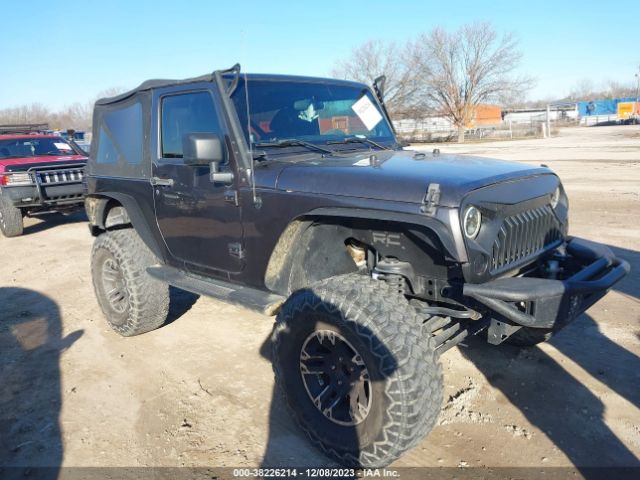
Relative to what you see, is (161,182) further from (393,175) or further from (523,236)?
(523,236)

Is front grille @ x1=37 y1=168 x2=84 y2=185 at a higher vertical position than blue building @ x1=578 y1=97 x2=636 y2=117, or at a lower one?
lower

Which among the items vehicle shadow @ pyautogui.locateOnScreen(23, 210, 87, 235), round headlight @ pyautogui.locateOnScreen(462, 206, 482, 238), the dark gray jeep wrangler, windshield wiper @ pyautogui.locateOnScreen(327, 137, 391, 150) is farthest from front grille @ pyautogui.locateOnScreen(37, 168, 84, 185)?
round headlight @ pyautogui.locateOnScreen(462, 206, 482, 238)

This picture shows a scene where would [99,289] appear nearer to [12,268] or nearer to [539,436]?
[12,268]

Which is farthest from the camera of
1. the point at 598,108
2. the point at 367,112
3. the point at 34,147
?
the point at 598,108

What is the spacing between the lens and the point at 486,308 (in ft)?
8.76

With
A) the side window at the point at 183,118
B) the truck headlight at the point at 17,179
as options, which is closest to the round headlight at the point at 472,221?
the side window at the point at 183,118

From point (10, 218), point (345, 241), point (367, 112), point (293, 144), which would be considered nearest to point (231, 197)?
point (293, 144)

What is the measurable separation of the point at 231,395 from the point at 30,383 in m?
1.63

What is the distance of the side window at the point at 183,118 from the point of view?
3492mm

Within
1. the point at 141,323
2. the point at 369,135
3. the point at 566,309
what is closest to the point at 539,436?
the point at 566,309

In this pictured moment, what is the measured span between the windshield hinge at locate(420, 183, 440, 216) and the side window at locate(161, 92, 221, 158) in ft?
5.24

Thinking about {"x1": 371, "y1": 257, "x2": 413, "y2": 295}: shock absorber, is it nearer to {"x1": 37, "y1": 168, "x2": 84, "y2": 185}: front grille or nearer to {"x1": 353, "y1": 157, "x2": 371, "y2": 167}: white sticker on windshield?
{"x1": 353, "y1": 157, "x2": 371, "y2": 167}: white sticker on windshield

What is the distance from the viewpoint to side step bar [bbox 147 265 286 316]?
10.4ft

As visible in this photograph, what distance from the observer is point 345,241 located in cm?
330
